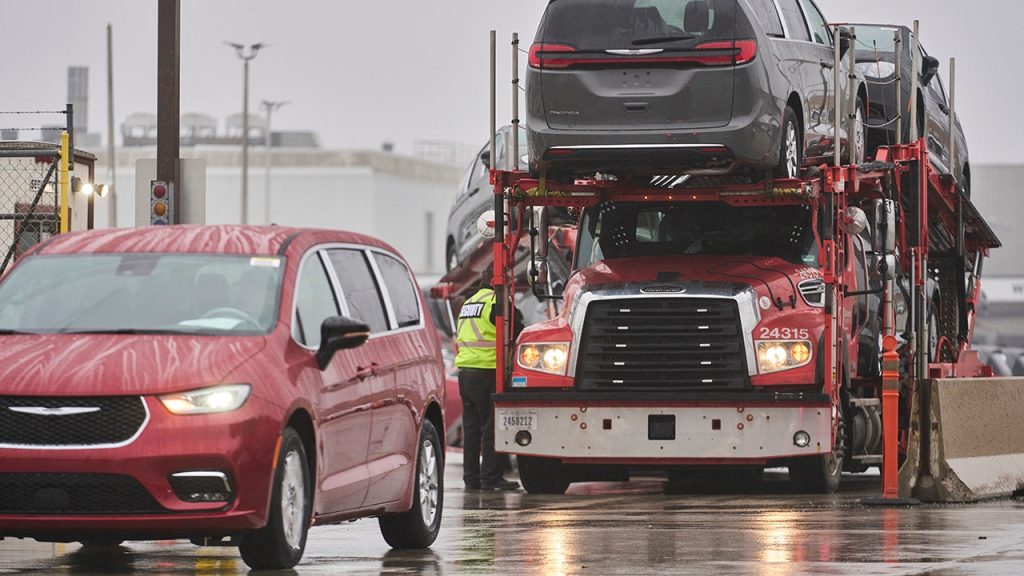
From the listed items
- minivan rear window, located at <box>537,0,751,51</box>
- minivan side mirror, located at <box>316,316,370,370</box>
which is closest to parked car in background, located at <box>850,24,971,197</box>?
minivan rear window, located at <box>537,0,751,51</box>

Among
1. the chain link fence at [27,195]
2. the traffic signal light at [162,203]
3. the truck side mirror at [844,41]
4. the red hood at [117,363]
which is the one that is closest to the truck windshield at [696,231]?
the truck side mirror at [844,41]

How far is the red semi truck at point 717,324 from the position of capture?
17.0m

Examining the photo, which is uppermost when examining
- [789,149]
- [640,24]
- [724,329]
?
[640,24]

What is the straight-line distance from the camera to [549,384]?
17.6m

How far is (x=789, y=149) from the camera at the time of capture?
56.7 ft

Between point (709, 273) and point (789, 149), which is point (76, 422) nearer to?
point (709, 273)

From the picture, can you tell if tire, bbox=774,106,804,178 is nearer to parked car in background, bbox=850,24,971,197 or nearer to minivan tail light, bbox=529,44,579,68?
minivan tail light, bbox=529,44,579,68

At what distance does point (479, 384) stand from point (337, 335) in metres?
8.29

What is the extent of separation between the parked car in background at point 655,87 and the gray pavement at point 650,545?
2.63 meters

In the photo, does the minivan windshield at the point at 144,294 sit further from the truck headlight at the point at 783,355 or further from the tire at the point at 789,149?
the tire at the point at 789,149

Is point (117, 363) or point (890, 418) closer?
point (117, 363)

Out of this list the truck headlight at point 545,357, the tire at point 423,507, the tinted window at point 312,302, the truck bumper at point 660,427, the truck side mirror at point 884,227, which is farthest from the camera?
the truck side mirror at point 884,227

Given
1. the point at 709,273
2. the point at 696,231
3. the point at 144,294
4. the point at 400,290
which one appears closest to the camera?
the point at 144,294

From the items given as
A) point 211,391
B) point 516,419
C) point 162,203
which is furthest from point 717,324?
point 211,391
